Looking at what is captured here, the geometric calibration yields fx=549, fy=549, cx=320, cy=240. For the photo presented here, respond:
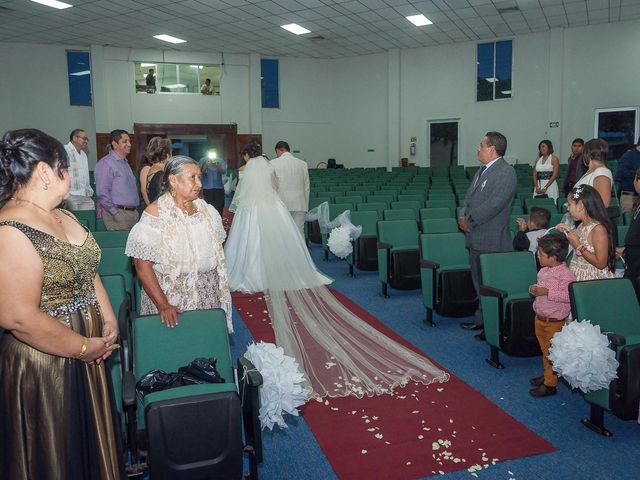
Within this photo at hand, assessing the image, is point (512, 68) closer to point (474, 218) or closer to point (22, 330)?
point (474, 218)

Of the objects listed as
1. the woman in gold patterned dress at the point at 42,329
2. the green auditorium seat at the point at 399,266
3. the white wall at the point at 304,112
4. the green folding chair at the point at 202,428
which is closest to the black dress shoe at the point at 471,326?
the green auditorium seat at the point at 399,266

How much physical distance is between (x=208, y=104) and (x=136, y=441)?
1740cm

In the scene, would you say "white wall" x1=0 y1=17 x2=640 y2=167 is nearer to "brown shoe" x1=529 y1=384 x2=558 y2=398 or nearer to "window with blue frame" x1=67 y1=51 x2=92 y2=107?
"window with blue frame" x1=67 y1=51 x2=92 y2=107

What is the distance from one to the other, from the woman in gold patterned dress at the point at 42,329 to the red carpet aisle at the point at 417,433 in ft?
4.39

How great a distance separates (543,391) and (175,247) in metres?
A: 2.46

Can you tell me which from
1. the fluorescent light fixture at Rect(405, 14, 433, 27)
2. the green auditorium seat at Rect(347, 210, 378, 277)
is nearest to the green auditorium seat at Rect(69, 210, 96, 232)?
the green auditorium seat at Rect(347, 210, 378, 277)

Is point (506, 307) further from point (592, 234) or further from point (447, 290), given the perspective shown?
point (447, 290)

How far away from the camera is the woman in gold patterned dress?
169 centimetres

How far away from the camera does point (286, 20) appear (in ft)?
47.3

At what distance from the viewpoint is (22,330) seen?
1.70 m

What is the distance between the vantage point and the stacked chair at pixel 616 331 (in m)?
2.82

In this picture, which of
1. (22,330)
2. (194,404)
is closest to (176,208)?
(194,404)

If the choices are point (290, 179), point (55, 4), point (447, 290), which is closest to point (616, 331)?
point (447, 290)

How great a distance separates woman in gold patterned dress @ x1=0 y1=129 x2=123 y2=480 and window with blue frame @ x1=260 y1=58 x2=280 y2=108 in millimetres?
18205
